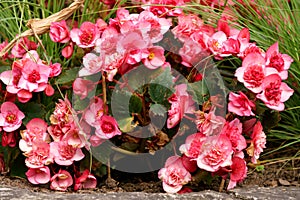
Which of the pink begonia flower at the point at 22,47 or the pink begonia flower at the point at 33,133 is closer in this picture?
the pink begonia flower at the point at 33,133

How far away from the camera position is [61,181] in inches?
71.1

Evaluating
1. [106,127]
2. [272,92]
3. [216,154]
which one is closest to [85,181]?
[106,127]

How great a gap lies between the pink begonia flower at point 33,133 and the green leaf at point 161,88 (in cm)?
38

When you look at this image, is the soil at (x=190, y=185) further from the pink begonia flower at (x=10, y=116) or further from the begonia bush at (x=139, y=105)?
the pink begonia flower at (x=10, y=116)

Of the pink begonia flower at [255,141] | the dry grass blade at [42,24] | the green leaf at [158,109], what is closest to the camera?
the green leaf at [158,109]

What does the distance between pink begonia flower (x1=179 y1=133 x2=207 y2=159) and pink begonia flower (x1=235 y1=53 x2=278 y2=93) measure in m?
0.22

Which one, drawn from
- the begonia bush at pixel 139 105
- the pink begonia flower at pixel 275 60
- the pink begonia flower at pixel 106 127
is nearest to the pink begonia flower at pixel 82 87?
the begonia bush at pixel 139 105

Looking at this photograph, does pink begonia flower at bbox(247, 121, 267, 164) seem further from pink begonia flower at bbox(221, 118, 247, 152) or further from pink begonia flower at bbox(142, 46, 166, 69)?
pink begonia flower at bbox(142, 46, 166, 69)

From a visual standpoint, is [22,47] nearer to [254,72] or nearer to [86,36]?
[86,36]

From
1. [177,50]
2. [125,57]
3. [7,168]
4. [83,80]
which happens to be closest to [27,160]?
[7,168]

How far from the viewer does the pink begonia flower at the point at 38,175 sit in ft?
5.85

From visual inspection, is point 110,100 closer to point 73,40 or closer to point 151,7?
point 73,40

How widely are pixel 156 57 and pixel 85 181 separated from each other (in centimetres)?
46

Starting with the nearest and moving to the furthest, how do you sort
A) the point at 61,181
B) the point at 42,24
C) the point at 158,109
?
the point at 158,109, the point at 61,181, the point at 42,24
